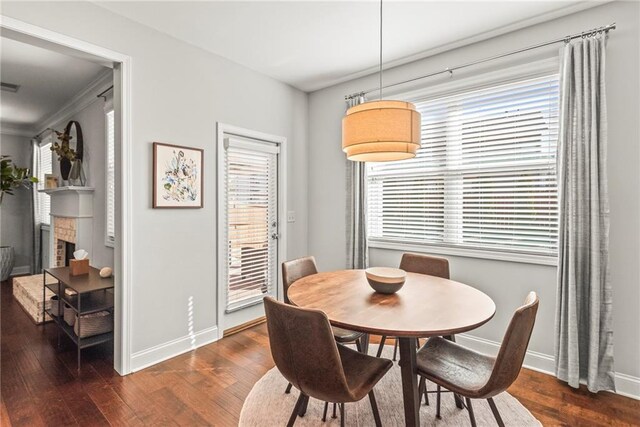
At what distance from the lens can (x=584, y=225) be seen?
7.49 ft

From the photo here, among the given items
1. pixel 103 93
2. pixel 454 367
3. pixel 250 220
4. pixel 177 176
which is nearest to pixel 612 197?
pixel 454 367

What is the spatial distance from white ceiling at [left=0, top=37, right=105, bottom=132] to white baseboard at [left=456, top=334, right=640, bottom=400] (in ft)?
14.6

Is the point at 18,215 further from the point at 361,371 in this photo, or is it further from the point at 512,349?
the point at 512,349

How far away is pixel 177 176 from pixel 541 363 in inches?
133

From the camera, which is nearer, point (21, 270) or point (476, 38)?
point (476, 38)

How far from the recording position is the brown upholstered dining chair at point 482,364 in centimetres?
139

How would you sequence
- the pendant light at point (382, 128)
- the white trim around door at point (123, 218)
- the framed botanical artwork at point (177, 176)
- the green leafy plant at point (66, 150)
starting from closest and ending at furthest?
the pendant light at point (382, 128)
the white trim around door at point (123, 218)
the framed botanical artwork at point (177, 176)
the green leafy plant at point (66, 150)

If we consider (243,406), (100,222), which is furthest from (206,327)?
(100,222)

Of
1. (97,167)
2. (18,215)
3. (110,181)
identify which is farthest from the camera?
(18,215)

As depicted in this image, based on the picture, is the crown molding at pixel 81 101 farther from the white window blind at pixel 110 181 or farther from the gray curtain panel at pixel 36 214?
the gray curtain panel at pixel 36 214

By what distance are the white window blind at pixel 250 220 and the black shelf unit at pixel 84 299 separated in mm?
1063

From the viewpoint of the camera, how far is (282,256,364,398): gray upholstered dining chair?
2163 millimetres

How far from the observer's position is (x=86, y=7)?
228 centimetres

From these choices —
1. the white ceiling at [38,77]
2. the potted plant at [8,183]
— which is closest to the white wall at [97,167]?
the white ceiling at [38,77]
